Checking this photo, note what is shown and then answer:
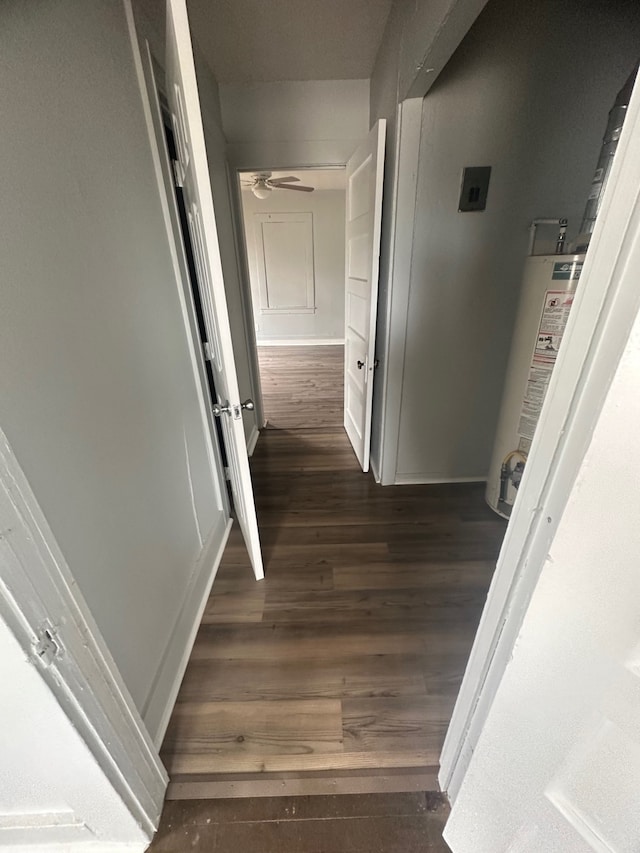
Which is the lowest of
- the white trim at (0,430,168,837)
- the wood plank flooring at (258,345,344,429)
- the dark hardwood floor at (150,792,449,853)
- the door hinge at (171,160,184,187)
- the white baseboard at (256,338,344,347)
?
the dark hardwood floor at (150,792,449,853)

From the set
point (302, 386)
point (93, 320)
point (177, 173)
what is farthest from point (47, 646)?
Answer: point (302, 386)

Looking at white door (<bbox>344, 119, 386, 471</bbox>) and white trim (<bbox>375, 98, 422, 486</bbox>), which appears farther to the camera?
white door (<bbox>344, 119, 386, 471</bbox>)

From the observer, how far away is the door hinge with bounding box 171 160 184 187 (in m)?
1.41

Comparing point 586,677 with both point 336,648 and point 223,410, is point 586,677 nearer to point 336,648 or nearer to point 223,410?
point 336,648

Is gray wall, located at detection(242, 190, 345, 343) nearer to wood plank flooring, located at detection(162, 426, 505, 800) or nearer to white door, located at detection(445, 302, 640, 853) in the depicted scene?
wood plank flooring, located at detection(162, 426, 505, 800)

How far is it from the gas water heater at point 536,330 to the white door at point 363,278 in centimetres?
77

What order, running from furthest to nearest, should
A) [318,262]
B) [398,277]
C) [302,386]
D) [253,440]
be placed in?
[318,262]
[302,386]
[253,440]
[398,277]

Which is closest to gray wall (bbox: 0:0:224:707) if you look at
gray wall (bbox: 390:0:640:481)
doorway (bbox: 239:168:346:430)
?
gray wall (bbox: 390:0:640:481)

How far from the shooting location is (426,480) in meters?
2.45

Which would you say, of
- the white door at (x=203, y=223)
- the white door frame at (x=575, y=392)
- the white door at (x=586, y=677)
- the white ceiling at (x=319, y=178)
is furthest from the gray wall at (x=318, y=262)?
the white door at (x=586, y=677)

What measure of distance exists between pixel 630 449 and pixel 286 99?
2.99m

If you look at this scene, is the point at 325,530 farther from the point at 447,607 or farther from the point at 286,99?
the point at 286,99

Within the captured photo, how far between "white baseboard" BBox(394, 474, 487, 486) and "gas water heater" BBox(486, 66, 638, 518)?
0.28 meters

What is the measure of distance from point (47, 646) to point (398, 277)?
78.8 inches
